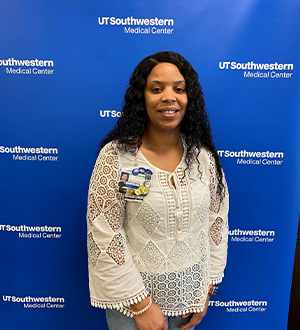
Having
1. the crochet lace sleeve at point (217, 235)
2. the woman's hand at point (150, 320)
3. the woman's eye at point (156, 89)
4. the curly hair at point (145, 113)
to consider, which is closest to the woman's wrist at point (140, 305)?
the woman's hand at point (150, 320)

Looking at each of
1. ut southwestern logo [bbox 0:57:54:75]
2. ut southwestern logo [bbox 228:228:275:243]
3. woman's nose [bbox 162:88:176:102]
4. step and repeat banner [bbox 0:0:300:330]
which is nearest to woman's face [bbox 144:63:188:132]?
woman's nose [bbox 162:88:176:102]

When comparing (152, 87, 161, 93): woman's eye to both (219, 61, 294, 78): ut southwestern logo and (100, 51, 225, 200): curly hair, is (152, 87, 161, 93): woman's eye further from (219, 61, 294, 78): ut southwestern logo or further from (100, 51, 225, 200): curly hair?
(219, 61, 294, 78): ut southwestern logo

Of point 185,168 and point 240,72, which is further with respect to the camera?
point 240,72

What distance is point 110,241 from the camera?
982 mm

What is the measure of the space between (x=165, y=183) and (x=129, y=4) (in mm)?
1083

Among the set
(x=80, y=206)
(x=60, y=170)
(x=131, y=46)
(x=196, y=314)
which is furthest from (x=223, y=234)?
(x=131, y=46)

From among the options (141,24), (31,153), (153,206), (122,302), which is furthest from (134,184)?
(141,24)

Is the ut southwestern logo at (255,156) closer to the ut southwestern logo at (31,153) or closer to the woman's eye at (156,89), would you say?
the woman's eye at (156,89)

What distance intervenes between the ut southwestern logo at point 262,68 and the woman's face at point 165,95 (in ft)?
2.17

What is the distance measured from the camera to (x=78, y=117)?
1.52m

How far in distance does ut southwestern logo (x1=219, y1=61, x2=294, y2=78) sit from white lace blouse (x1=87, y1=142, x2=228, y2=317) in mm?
727

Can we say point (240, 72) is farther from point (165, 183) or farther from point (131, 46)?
point (165, 183)

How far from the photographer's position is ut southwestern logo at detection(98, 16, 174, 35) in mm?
1432

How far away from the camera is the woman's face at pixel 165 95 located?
0.97m
